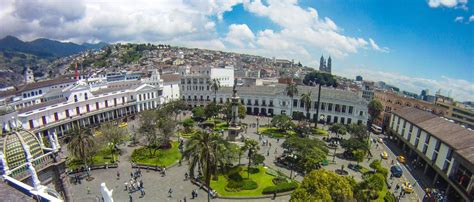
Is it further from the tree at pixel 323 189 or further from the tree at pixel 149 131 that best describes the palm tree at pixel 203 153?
the tree at pixel 149 131

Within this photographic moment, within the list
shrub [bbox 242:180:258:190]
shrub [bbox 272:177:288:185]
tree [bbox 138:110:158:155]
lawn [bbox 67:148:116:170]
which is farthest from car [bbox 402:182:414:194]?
lawn [bbox 67:148:116:170]

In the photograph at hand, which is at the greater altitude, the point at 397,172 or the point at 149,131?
the point at 149,131

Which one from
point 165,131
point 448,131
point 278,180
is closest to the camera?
point 278,180

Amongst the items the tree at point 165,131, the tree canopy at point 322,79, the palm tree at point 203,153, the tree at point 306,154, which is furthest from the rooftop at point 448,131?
the tree canopy at point 322,79

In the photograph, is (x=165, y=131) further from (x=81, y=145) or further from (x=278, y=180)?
(x=278, y=180)

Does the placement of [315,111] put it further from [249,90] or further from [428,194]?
[428,194]

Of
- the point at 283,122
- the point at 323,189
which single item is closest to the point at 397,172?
the point at 283,122

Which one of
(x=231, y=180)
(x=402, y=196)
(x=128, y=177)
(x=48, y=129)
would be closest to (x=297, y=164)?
(x=231, y=180)
